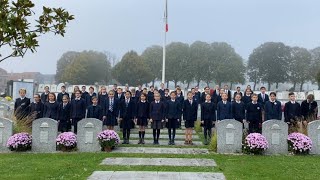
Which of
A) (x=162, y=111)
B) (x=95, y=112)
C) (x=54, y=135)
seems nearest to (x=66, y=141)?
(x=54, y=135)

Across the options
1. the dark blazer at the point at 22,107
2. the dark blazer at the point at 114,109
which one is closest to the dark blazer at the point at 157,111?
the dark blazer at the point at 114,109

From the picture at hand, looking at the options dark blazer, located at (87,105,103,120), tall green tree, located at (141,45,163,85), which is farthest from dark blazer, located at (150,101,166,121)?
tall green tree, located at (141,45,163,85)

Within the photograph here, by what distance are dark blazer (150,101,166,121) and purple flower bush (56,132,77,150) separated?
321 centimetres

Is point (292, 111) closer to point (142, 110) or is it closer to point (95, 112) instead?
point (142, 110)

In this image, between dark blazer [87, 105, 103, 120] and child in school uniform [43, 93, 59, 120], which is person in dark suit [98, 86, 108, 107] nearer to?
dark blazer [87, 105, 103, 120]

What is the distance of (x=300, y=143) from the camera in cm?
1382

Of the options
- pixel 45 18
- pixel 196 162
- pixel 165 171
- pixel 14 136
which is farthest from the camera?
pixel 14 136

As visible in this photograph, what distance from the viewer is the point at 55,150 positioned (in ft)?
46.8

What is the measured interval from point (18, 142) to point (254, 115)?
8.31m

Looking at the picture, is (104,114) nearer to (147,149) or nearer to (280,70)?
(147,149)

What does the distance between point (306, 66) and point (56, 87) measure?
46358mm

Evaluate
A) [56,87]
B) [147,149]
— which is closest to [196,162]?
[147,149]

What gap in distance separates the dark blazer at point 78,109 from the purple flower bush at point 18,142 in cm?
247

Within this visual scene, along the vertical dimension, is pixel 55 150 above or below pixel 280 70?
below
